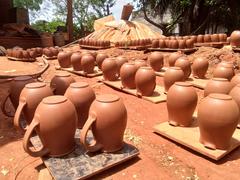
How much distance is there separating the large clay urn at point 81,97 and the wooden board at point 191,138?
90cm

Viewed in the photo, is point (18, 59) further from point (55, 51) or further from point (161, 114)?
point (161, 114)

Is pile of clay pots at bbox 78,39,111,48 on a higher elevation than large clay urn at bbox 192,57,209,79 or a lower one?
higher

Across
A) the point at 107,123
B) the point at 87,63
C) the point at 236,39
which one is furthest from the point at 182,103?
the point at 236,39

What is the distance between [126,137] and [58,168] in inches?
40.5

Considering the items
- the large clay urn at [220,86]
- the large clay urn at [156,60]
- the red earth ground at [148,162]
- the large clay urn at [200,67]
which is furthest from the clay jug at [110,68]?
the large clay urn at [220,86]

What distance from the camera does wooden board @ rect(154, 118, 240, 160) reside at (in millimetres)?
2527

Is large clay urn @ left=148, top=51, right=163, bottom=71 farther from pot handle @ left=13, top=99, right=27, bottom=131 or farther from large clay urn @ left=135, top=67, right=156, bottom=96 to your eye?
pot handle @ left=13, top=99, right=27, bottom=131

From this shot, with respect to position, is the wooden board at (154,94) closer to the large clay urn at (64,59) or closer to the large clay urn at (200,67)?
the large clay urn at (200,67)

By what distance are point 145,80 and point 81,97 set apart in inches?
65.9

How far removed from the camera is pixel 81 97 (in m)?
2.86

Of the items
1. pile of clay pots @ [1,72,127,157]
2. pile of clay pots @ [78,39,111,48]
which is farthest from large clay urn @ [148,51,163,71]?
pile of clay pots @ [1,72,127,157]

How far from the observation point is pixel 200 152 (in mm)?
2592

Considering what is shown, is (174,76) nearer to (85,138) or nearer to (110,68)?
(110,68)

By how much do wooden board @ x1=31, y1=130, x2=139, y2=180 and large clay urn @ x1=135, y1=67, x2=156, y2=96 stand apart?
76.0 inches
